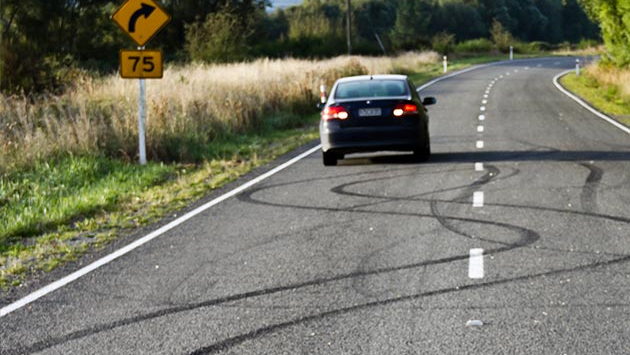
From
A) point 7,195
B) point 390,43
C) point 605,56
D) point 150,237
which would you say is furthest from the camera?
point 390,43

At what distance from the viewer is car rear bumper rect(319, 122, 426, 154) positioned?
17.7 meters

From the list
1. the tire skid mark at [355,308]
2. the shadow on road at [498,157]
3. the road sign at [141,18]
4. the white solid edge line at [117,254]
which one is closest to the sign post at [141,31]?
the road sign at [141,18]

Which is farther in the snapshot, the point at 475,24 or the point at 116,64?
the point at 475,24

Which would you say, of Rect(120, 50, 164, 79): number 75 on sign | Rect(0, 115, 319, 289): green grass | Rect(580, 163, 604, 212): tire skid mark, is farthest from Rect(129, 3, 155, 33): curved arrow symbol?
Rect(580, 163, 604, 212): tire skid mark

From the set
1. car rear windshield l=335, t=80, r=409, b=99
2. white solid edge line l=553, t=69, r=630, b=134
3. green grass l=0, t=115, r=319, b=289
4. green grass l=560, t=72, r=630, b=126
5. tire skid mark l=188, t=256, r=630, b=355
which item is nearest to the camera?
tire skid mark l=188, t=256, r=630, b=355

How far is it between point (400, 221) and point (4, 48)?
18.8 meters

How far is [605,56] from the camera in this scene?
46.0 m

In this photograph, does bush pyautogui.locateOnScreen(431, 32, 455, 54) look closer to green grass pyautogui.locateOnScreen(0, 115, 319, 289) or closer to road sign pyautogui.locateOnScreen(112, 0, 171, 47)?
green grass pyautogui.locateOnScreen(0, 115, 319, 289)

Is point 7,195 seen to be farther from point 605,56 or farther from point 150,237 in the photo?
point 605,56

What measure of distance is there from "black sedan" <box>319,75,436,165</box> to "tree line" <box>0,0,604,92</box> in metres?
10.2

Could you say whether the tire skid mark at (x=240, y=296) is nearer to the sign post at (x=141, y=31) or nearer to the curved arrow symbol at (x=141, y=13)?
the sign post at (x=141, y=31)

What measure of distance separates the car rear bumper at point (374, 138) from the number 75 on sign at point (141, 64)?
2964 millimetres

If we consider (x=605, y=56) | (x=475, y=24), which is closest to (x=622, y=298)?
(x=605, y=56)

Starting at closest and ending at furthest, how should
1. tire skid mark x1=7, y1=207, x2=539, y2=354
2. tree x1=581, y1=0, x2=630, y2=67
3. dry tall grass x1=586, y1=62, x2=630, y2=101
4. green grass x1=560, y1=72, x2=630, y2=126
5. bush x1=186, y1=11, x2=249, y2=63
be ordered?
tire skid mark x1=7, y1=207, x2=539, y2=354, green grass x1=560, y1=72, x2=630, y2=126, dry tall grass x1=586, y1=62, x2=630, y2=101, tree x1=581, y1=0, x2=630, y2=67, bush x1=186, y1=11, x2=249, y2=63
